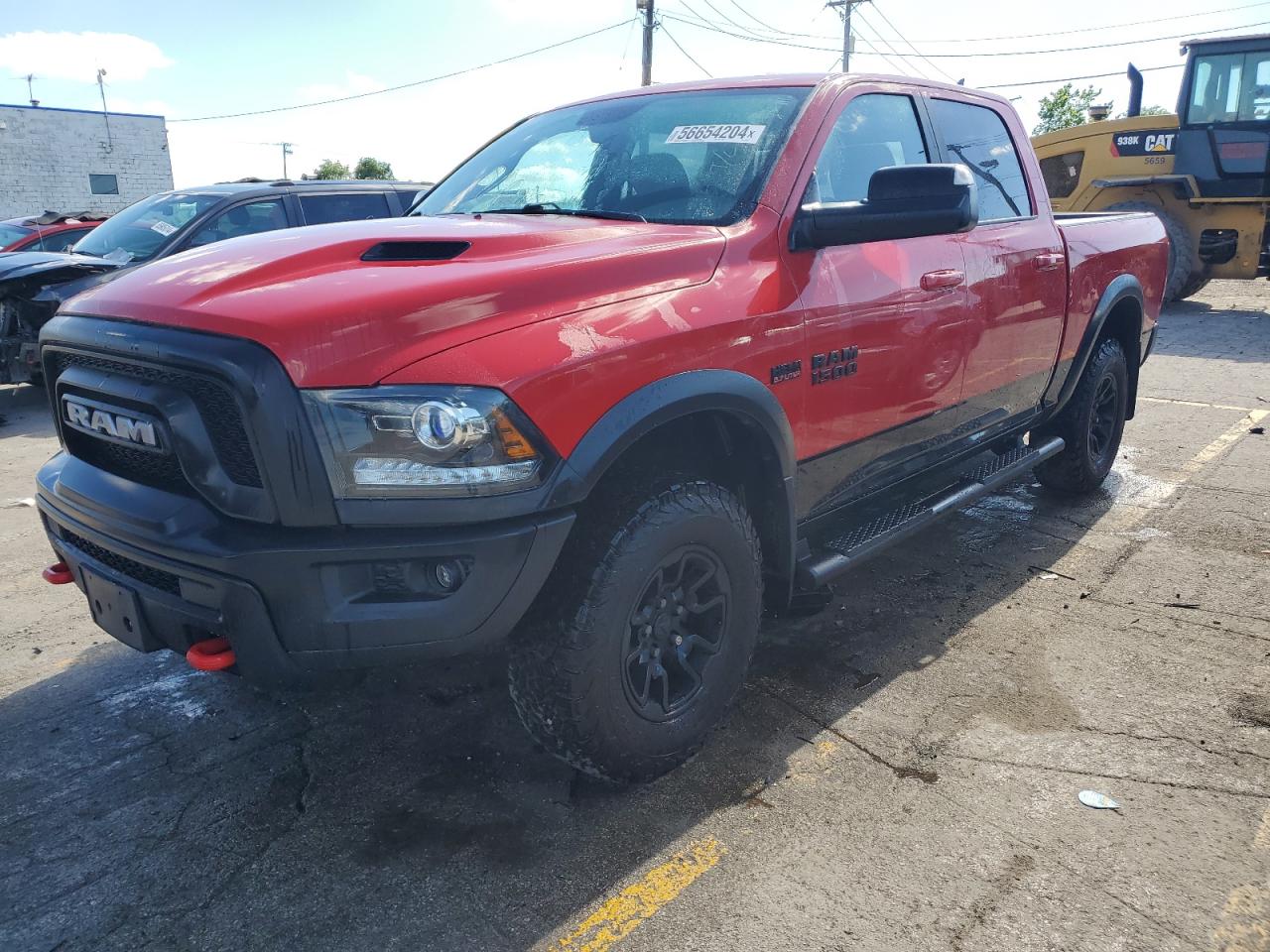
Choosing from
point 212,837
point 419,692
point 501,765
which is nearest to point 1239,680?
point 501,765

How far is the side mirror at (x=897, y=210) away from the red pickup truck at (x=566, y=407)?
11 mm

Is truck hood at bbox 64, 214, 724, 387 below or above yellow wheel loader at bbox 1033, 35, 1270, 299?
below

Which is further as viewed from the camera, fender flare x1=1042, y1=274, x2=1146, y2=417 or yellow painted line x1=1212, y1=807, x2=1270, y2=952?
fender flare x1=1042, y1=274, x2=1146, y2=417

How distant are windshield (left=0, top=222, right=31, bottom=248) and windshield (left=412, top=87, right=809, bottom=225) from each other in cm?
927

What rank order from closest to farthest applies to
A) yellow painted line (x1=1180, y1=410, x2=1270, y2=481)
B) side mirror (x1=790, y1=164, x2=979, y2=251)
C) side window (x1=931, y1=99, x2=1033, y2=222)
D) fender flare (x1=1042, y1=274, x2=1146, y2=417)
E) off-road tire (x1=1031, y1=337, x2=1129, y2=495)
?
side mirror (x1=790, y1=164, x2=979, y2=251), side window (x1=931, y1=99, x2=1033, y2=222), fender flare (x1=1042, y1=274, x2=1146, y2=417), off-road tire (x1=1031, y1=337, x2=1129, y2=495), yellow painted line (x1=1180, y1=410, x2=1270, y2=481)

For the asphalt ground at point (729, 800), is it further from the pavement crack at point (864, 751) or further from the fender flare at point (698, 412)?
the fender flare at point (698, 412)

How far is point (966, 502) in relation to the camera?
4.02 m

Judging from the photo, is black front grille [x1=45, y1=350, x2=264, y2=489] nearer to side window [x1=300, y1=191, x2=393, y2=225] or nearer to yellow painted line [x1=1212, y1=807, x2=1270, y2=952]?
yellow painted line [x1=1212, y1=807, x2=1270, y2=952]

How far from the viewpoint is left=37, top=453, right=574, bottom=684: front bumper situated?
210 centimetres

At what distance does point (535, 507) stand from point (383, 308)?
1.84 ft

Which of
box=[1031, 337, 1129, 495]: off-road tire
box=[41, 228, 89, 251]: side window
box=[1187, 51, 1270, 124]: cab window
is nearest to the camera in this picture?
box=[1031, 337, 1129, 495]: off-road tire

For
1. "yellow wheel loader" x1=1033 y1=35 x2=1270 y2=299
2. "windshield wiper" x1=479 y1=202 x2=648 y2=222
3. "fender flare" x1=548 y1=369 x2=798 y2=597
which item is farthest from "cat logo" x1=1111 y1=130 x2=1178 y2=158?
"fender flare" x1=548 y1=369 x2=798 y2=597

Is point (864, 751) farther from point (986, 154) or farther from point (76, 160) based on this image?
point (76, 160)

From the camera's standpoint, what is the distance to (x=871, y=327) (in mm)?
3156
